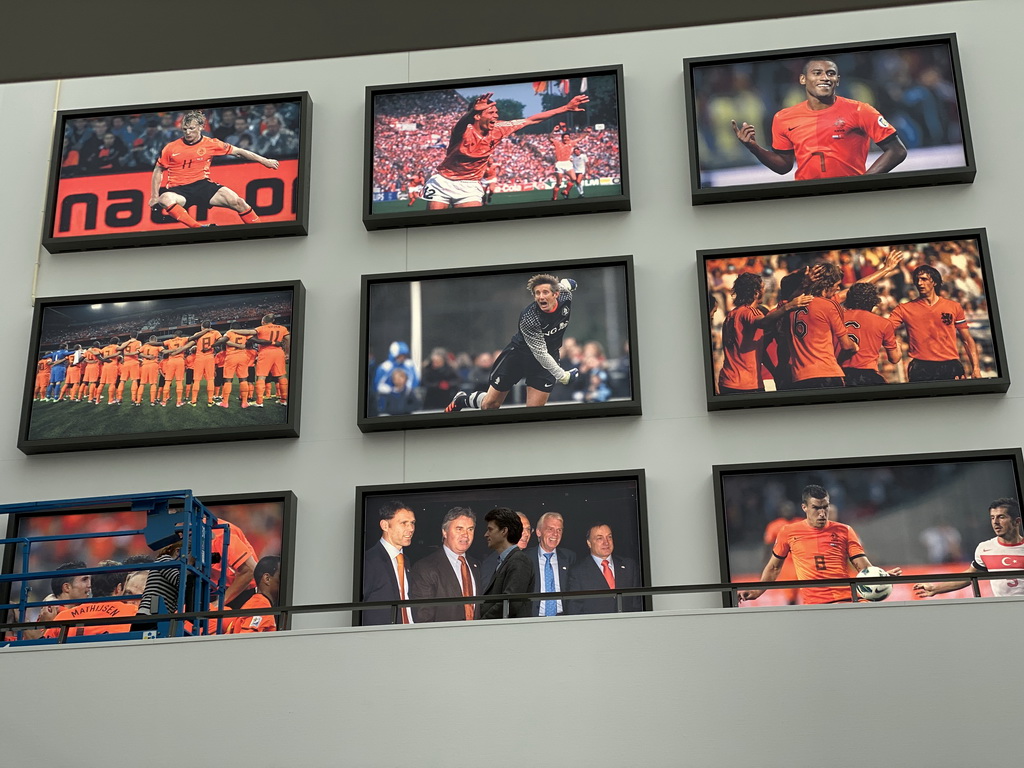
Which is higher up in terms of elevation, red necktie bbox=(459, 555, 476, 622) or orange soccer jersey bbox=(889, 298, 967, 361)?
orange soccer jersey bbox=(889, 298, 967, 361)

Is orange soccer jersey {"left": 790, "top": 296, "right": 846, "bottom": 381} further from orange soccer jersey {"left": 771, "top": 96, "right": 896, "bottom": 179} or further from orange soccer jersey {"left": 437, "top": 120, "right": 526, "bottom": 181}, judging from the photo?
orange soccer jersey {"left": 437, "top": 120, "right": 526, "bottom": 181}

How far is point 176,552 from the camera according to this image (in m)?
8.40

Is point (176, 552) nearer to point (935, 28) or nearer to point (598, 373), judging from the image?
point (598, 373)

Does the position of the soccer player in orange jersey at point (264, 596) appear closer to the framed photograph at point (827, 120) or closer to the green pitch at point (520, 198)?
the green pitch at point (520, 198)

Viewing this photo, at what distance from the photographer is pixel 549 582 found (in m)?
8.98

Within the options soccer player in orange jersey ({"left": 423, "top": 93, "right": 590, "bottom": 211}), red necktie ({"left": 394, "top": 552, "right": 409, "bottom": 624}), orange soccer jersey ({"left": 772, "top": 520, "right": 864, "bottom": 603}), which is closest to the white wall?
soccer player in orange jersey ({"left": 423, "top": 93, "right": 590, "bottom": 211})

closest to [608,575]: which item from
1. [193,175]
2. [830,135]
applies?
[830,135]

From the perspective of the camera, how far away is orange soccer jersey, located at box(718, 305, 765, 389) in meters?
9.37

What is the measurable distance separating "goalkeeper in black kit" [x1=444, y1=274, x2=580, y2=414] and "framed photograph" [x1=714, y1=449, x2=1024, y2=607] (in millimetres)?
1459

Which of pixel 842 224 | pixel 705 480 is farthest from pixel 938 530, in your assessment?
pixel 842 224

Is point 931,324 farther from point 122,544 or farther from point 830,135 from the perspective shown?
point 122,544

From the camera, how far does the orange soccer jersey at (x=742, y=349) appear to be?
30.7 feet

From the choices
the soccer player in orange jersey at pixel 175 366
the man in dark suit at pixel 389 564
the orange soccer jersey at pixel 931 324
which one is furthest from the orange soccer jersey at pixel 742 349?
the soccer player in orange jersey at pixel 175 366

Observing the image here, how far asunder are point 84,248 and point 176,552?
3.29m
